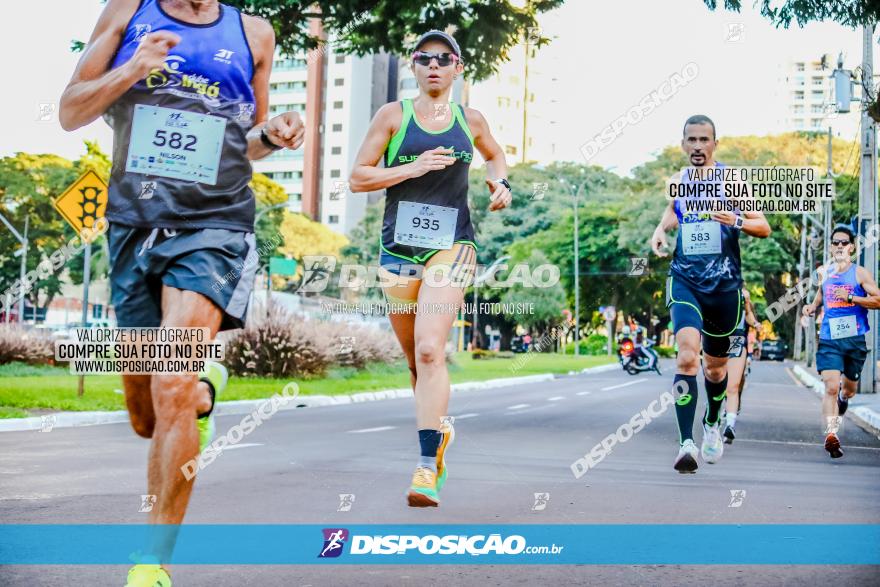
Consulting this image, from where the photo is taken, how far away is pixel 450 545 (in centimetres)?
358

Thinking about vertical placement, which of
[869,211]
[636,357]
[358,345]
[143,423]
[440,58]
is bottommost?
[636,357]

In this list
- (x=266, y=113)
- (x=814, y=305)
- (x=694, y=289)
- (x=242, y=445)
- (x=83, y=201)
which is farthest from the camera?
(x=83, y=201)

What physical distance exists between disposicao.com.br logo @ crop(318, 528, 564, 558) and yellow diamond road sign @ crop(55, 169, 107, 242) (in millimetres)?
8154

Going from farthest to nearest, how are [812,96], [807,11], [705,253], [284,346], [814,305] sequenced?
[284,346] < [812,96] < [814,305] < [705,253] < [807,11]

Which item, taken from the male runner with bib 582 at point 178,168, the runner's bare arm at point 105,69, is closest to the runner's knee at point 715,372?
the male runner with bib 582 at point 178,168

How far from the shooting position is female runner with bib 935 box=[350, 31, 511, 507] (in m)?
4.39

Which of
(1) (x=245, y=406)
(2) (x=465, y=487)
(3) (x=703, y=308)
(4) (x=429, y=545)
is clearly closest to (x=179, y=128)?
(4) (x=429, y=545)

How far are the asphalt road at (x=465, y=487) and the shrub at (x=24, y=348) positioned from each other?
381 inches

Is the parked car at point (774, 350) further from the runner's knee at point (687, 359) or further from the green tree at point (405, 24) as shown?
Result: the runner's knee at point (687, 359)

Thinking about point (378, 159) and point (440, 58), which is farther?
point (378, 159)

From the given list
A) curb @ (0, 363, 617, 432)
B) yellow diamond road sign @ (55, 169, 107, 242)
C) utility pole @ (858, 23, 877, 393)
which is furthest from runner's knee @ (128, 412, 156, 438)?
utility pole @ (858, 23, 877, 393)

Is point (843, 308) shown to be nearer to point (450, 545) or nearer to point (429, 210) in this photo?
point (429, 210)

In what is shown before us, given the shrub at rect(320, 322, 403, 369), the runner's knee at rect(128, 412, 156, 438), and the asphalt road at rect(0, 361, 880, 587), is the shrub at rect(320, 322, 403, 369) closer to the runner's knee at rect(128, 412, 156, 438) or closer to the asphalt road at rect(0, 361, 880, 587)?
the asphalt road at rect(0, 361, 880, 587)

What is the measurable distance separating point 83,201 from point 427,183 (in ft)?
25.9
